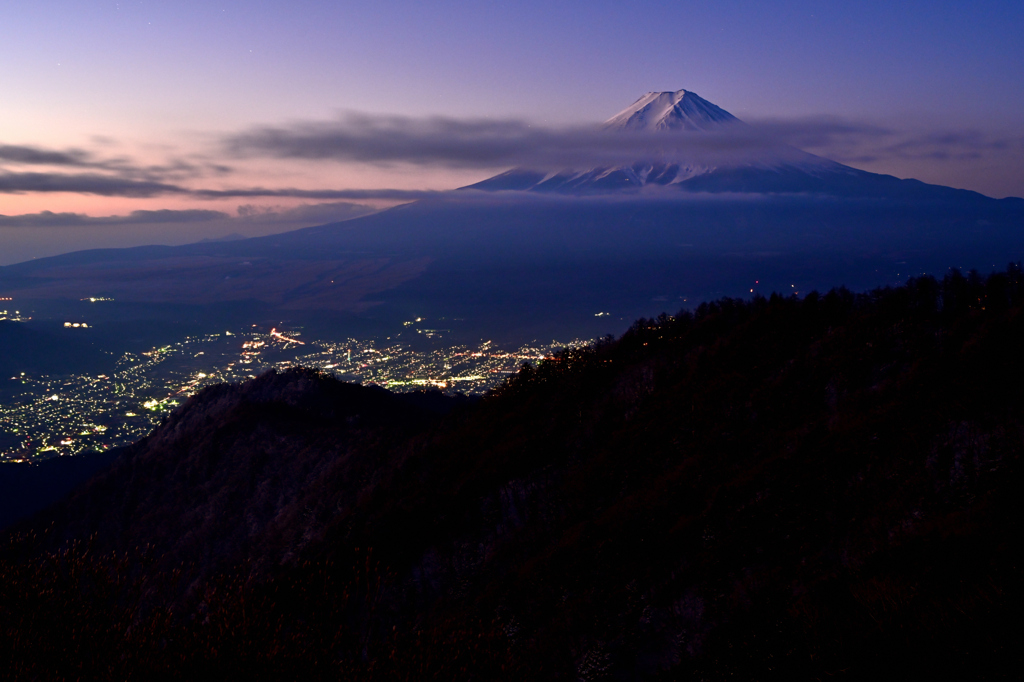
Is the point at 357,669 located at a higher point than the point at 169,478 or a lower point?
higher

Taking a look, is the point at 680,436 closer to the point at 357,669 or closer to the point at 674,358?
the point at 674,358

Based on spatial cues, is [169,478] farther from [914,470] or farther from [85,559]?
[914,470]

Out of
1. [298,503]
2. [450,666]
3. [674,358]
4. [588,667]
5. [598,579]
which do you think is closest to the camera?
[450,666]

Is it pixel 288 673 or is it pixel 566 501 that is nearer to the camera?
pixel 288 673

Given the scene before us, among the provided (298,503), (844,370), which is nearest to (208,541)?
(298,503)

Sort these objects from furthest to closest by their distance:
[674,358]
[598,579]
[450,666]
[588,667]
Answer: [674,358] < [598,579] < [588,667] < [450,666]

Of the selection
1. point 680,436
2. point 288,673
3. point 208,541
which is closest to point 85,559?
point 288,673

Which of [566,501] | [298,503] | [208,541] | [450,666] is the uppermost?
[450,666]
